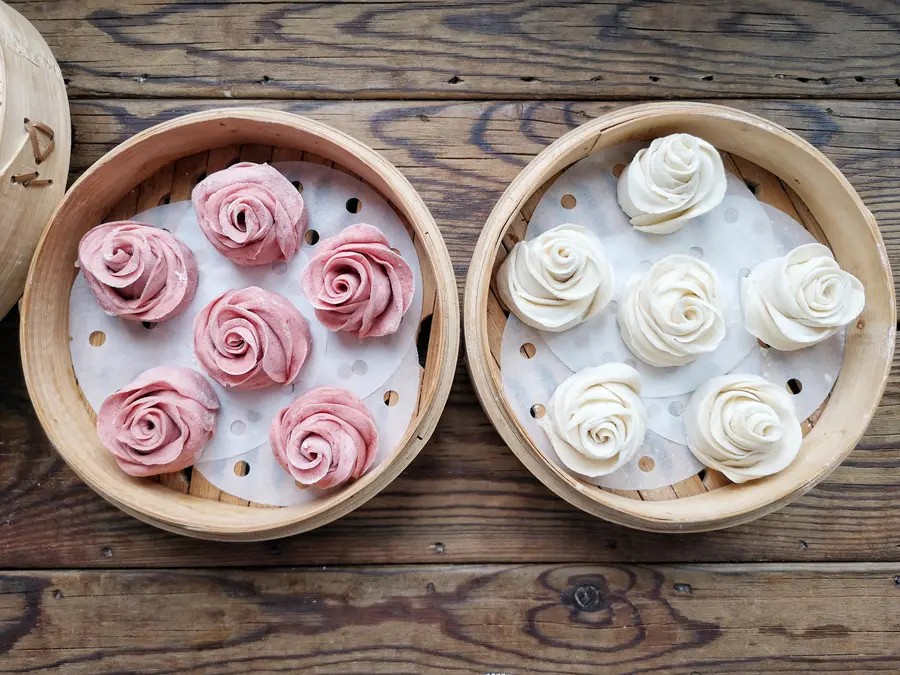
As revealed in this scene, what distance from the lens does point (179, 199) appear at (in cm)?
143

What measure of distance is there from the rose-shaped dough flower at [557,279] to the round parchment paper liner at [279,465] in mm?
263

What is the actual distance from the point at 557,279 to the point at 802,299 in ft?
1.69

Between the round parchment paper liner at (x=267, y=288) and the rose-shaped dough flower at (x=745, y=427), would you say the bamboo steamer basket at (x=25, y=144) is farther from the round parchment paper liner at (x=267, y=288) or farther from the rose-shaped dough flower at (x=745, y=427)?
the rose-shaped dough flower at (x=745, y=427)

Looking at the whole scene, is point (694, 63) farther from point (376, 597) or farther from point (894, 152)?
point (376, 597)

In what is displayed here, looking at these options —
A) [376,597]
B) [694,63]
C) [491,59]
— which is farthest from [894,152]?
[376,597]

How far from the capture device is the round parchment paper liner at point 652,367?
1.40 metres

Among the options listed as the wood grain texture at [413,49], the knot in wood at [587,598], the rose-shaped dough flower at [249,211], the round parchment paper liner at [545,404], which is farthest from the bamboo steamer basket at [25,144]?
the knot in wood at [587,598]

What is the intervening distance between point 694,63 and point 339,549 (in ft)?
4.88

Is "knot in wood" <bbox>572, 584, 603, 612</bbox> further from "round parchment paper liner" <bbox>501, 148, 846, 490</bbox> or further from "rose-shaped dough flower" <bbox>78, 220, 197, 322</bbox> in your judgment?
"rose-shaped dough flower" <bbox>78, 220, 197, 322</bbox>

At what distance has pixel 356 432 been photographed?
1275 millimetres

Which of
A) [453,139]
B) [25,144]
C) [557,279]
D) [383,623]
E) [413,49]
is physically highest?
[413,49]

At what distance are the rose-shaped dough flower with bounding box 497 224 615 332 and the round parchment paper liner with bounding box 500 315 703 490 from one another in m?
0.06

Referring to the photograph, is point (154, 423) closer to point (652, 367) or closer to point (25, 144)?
point (25, 144)

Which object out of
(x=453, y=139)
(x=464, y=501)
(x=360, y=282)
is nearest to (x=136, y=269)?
(x=360, y=282)
